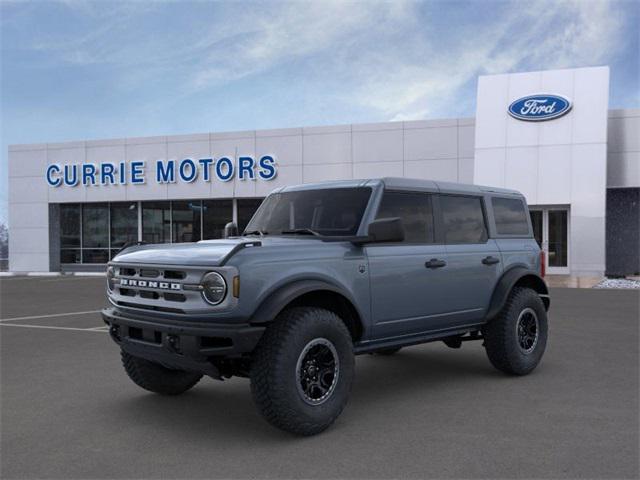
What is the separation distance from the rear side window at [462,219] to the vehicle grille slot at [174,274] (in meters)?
2.70

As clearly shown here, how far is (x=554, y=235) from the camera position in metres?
22.9

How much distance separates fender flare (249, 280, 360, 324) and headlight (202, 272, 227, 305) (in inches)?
10.6

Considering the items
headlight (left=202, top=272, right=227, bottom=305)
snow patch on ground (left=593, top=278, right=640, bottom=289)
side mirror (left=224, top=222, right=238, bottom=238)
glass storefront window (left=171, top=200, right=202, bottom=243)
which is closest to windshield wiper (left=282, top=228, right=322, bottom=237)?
side mirror (left=224, top=222, right=238, bottom=238)

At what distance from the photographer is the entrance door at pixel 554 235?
22.7 meters

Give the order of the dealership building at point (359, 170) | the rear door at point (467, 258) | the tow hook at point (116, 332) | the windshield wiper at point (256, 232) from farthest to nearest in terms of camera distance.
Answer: the dealership building at point (359, 170) < the rear door at point (467, 258) < the windshield wiper at point (256, 232) < the tow hook at point (116, 332)

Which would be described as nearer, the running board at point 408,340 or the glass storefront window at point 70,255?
the running board at point 408,340

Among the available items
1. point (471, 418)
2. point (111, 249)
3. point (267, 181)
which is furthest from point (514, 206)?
point (111, 249)

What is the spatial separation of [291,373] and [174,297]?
3.46 ft

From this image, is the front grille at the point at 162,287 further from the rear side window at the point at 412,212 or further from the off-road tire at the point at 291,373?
the rear side window at the point at 412,212

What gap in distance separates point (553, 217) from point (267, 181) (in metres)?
11.5

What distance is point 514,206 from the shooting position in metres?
7.13

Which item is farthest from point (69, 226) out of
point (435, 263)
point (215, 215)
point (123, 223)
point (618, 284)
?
point (435, 263)

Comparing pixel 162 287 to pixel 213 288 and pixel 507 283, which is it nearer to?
pixel 213 288

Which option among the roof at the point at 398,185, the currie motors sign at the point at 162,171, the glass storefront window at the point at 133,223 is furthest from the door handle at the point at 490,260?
the glass storefront window at the point at 133,223
